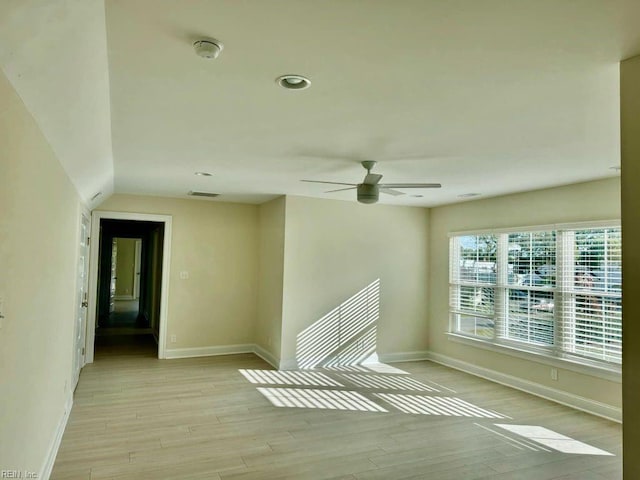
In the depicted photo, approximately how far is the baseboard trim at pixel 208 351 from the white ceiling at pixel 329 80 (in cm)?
333

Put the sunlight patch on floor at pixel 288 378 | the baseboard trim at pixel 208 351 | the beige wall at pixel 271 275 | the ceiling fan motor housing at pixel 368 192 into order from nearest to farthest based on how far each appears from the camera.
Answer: the ceiling fan motor housing at pixel 368 192, the sunlight patch on floor at pixel 288 378, the beige wall at pixel 271 275, the baseboard trim at pixel 208 351

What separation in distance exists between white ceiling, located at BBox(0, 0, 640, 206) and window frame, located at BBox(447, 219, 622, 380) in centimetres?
111

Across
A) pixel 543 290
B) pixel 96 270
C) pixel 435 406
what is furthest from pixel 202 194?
pixel 543 290

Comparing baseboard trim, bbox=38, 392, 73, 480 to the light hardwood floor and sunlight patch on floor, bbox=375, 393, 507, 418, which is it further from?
sunlight patch on floor, bbox=375, 393, 507, 418

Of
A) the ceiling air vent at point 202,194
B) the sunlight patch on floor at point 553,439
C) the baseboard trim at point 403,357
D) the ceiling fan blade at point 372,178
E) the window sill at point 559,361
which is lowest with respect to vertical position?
the sunlight patch on floor at point 553,439

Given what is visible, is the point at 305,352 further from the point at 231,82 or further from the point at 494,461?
the point at 231,82

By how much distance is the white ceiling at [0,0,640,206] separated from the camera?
1.63m

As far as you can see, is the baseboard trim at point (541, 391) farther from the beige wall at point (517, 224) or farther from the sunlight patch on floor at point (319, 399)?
the sunlight patch on floor at point (319, 399)

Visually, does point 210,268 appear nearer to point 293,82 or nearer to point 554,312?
point 554,312

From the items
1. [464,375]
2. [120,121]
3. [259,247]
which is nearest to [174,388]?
[259,247]

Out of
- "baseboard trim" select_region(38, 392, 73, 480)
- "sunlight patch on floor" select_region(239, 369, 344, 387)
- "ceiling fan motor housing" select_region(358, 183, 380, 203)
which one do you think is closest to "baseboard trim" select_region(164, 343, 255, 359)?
"sunlight patch on floor" select_region(239, 369, 344, 387)

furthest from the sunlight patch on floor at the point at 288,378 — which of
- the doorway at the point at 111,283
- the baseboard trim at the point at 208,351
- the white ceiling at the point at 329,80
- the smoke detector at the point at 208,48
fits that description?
the smoke detector at the point at 208,48

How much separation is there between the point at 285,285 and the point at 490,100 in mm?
4200

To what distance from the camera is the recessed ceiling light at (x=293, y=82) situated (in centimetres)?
227
